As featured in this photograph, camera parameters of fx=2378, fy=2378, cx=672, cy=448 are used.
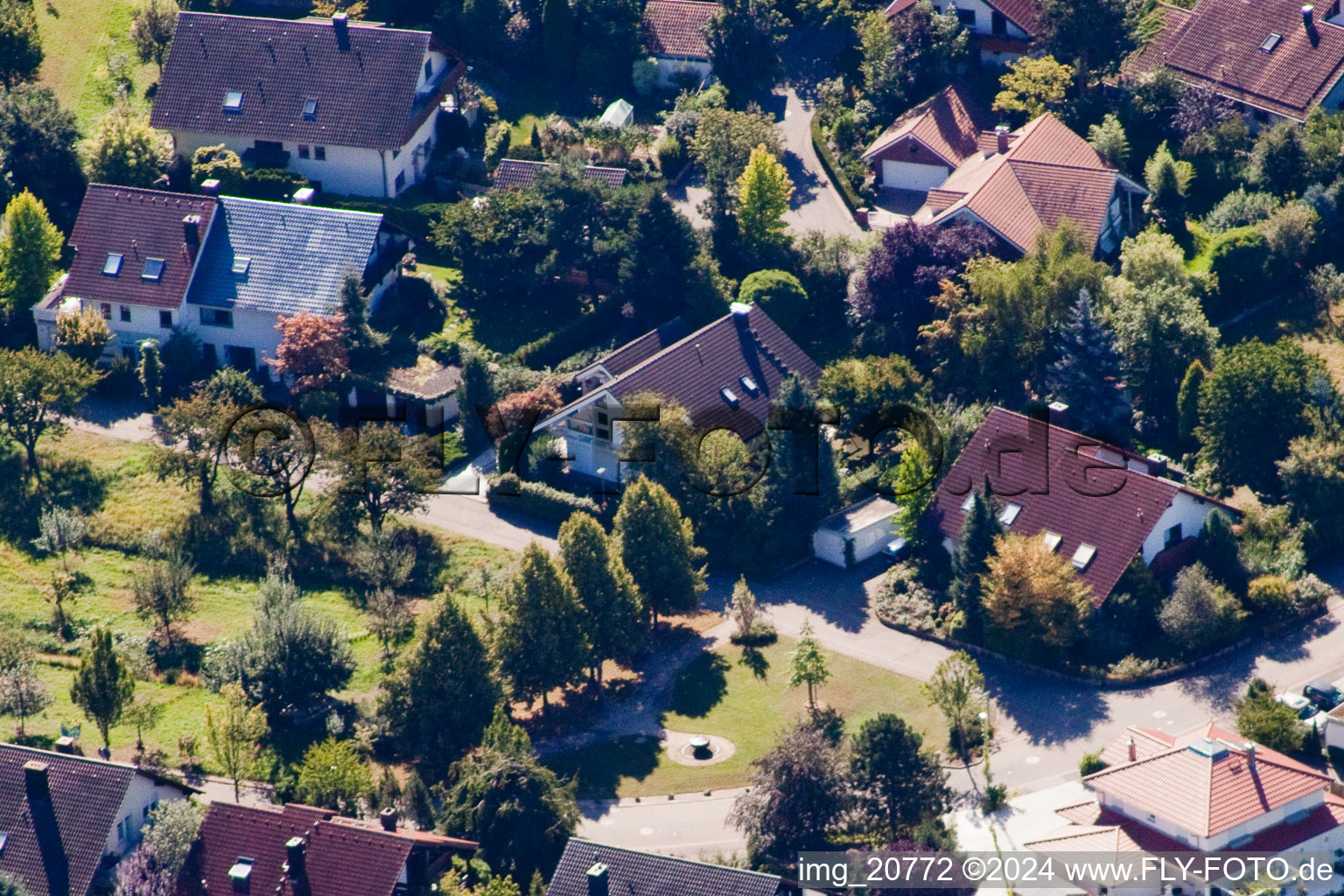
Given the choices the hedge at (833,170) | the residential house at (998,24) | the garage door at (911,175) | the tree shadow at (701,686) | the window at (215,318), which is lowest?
the tree shadow at (701,686)

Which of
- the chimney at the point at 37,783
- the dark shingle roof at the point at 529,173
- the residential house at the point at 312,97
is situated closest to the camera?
the chimney at the point at 37,783

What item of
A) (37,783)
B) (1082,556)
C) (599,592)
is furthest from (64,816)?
(1082,556)

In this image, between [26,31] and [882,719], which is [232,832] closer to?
[882,719]

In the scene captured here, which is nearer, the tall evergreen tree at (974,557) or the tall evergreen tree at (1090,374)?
the tall evergreen tree at (974,557)

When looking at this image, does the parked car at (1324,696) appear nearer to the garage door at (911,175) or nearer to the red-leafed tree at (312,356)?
the garage door at (911,175)

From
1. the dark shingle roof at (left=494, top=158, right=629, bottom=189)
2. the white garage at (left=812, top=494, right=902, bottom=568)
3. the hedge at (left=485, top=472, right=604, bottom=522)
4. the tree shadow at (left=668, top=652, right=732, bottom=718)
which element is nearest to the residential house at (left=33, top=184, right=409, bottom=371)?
the dark shingle roof at (left=494, top=158, right=629, bottom=189)

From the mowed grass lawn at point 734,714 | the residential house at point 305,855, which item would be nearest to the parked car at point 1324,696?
the mowed grass lawn at point 734,714

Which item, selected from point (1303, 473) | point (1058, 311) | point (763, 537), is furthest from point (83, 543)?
point (1303, 473)
